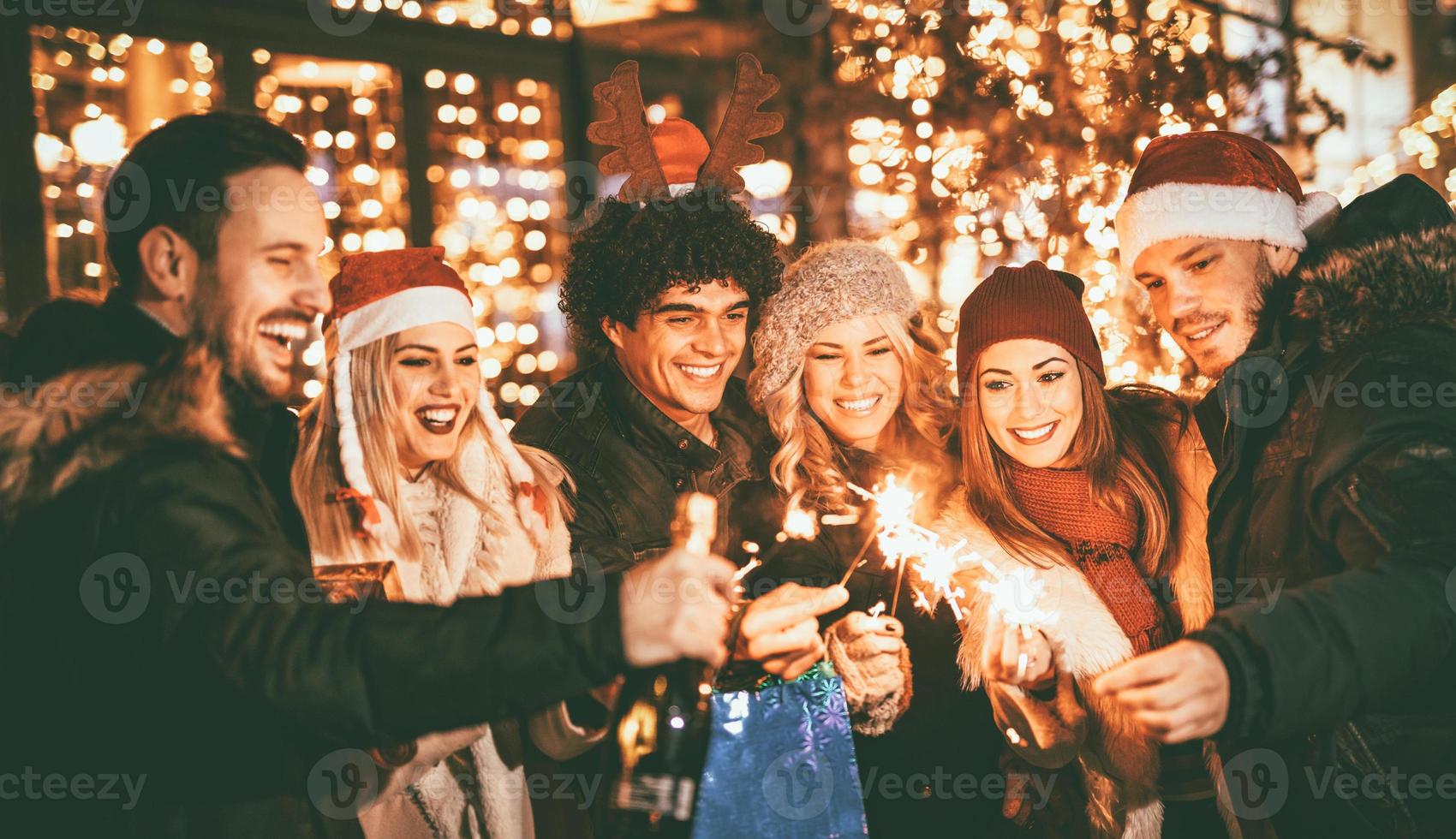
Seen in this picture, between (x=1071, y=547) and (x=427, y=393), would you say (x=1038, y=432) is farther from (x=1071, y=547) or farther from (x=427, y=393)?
(x=427, y=393)

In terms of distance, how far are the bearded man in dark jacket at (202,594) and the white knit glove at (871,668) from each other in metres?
1.10

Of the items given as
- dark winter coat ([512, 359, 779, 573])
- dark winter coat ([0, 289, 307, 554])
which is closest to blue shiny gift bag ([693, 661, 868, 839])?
dark winter coat ([512, 359, 779, 573])

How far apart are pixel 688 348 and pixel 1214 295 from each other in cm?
165

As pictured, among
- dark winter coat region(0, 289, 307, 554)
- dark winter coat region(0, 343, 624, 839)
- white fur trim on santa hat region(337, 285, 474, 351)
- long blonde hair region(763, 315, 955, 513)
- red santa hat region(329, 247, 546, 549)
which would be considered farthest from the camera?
long blonde hair region(763, 315, 955, 513)

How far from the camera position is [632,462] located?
11.5ft

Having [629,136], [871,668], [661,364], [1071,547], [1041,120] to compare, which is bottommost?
[871,668]

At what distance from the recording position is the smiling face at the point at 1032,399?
3240mm

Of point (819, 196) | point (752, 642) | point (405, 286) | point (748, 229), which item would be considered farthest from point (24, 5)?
point (752, 642)

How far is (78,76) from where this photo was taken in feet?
18.4

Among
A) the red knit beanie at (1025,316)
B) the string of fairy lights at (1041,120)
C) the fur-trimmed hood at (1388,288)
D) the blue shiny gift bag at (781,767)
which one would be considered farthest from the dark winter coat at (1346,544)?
the string of fairy lights at (1041,120)

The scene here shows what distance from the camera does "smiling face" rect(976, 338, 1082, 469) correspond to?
3240 mm

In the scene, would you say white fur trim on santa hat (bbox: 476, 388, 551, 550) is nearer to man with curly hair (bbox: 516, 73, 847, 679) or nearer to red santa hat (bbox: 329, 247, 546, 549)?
red santa hat (bbox: 329, 247, 546, 549)

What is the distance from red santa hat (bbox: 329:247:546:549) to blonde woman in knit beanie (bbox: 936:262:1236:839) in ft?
4.44

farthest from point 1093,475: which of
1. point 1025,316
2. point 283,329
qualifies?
point 283,329
